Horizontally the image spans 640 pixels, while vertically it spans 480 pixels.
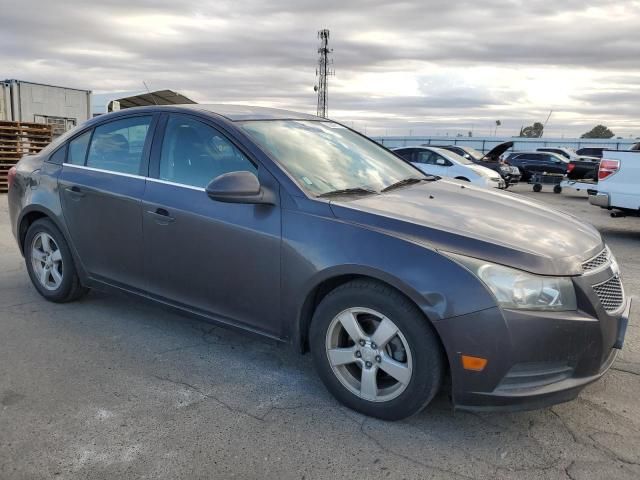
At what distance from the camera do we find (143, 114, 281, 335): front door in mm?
3340

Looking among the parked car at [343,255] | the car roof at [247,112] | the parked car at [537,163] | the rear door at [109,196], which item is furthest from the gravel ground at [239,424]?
the parked car at [537,163]

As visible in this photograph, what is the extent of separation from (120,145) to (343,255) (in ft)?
7.31

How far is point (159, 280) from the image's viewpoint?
12.7ft

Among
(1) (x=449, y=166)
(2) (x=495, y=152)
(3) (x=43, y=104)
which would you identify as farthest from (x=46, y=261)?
(2) (x=495, y=152)

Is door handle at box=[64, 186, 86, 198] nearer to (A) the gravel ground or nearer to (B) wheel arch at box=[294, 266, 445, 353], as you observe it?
(A) the gravel ground

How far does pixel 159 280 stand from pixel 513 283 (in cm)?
233

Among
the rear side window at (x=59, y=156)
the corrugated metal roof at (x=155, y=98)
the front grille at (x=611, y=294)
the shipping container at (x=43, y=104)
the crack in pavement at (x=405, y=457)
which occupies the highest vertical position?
the corrugated metal roof at (x=155, y=98)

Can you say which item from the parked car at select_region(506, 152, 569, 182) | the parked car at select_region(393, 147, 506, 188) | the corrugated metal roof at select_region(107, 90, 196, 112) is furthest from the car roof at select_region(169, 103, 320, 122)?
the corrugated metal roof at select_region(107, 90, 196, 112)

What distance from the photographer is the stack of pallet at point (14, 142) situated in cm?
1460

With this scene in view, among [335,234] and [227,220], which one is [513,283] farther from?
[227,220]

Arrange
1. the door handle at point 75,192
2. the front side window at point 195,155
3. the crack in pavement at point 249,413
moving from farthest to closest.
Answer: the door handle at point 75,192
the front side window at point 195,155
the crack in pavement at point 249,413

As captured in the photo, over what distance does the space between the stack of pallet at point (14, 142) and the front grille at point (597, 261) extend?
14.6 metres

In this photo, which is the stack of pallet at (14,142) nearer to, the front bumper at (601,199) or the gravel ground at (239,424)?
the gravel ground at (239,424)

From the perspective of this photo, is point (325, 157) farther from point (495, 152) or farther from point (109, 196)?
point (495, 152)
